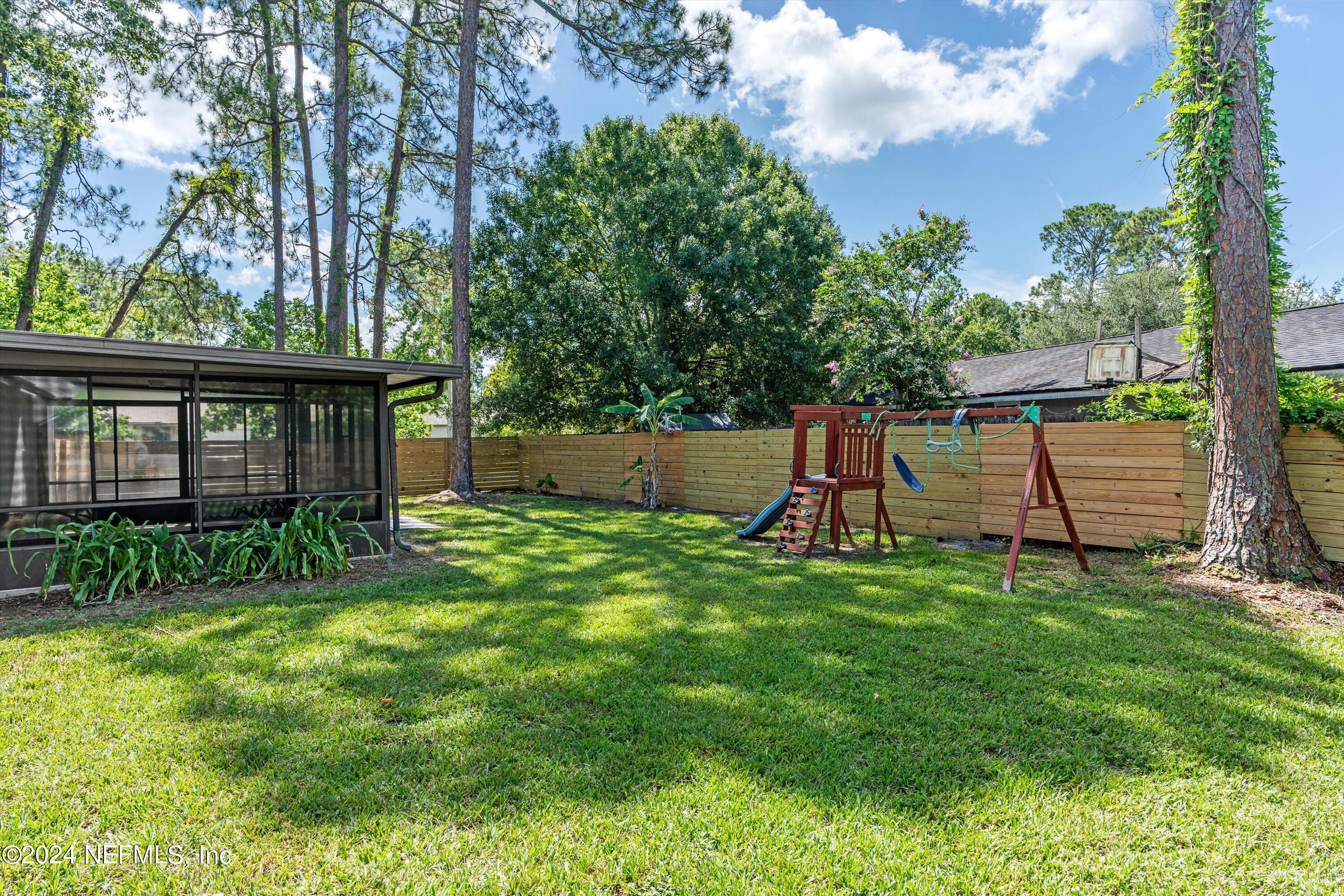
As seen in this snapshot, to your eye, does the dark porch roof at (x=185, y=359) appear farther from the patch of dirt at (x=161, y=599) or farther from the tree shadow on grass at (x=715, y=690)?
the tree shadow on grass at (x=715, y=690)

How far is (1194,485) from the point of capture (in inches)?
241

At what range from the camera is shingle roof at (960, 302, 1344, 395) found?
8531 millimetres

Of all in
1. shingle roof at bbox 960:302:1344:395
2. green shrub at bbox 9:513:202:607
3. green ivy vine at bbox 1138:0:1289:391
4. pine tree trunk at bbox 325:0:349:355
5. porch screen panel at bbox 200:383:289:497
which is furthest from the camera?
pine tree trunk at bbox 325:0:349:355

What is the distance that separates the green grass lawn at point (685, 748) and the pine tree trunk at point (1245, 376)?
3.97ft

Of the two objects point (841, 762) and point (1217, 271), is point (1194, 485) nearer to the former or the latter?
point (1217, 271)

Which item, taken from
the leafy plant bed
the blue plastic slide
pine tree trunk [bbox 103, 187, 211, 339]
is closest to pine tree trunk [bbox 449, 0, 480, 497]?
the leafy plant bed

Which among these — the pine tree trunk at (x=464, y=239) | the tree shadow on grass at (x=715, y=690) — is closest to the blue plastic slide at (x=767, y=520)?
the tree shadow on grass at (x=715, y=690)

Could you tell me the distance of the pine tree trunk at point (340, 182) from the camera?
1381 cm

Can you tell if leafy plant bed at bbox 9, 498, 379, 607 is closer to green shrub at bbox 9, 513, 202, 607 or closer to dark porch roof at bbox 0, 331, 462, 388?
green shrub at bbox 9, 513, 202, 607

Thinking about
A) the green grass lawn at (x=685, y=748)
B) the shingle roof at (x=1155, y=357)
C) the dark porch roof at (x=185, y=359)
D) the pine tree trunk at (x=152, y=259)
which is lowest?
the green grass lawn at (x=685, y=748)

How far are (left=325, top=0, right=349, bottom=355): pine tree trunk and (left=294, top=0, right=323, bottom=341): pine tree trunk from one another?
3.20 ft

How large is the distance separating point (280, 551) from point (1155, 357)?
12.9 metres

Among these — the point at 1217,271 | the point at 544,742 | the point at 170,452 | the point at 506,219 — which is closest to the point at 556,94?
the point at 506,219

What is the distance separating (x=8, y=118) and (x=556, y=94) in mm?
10706
